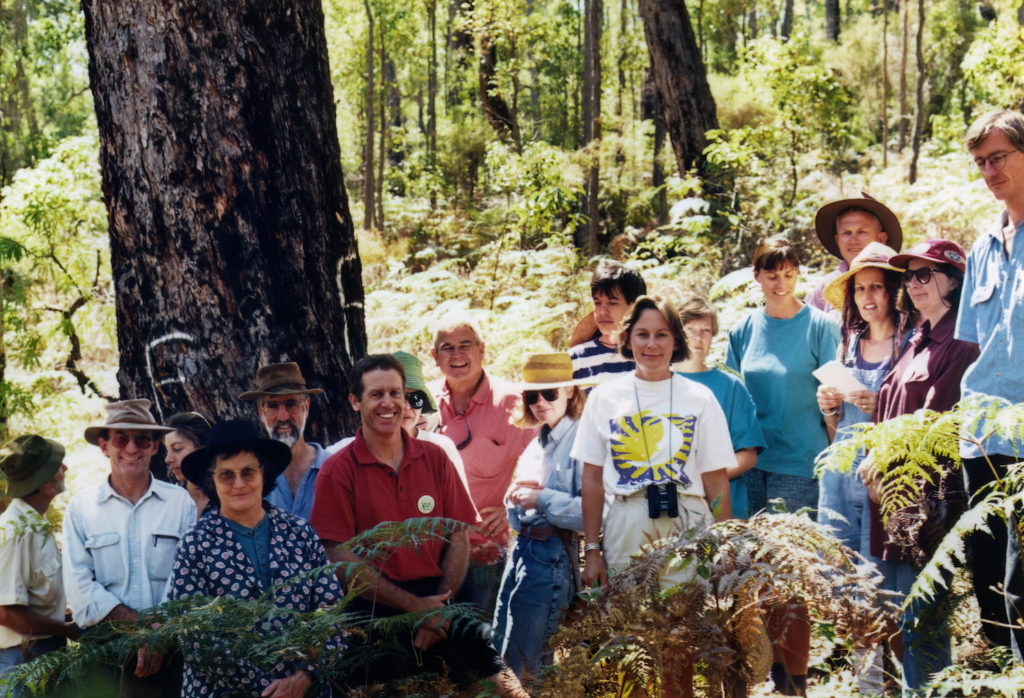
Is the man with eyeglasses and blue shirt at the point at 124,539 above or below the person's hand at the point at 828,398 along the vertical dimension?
below

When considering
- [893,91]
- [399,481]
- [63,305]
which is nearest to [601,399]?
[399,481]

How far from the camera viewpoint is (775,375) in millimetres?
5441

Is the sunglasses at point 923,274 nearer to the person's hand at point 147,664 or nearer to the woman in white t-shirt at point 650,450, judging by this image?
the woman in white t-shirt at point 650,450

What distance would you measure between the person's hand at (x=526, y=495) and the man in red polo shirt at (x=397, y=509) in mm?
315

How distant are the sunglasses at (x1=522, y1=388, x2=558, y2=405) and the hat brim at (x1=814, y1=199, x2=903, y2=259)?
210 centimetres

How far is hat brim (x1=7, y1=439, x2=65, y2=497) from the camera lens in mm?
4867

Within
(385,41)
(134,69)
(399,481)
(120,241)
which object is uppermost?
(385,41)

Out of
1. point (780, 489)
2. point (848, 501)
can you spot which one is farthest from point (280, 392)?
point (848, 501)

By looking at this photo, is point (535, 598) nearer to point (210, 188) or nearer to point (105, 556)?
point (105, 556)

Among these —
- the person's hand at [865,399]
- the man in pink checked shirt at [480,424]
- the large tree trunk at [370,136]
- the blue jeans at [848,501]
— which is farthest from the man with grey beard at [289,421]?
the large tree trunk at [370,136]

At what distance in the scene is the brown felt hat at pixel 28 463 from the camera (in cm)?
487

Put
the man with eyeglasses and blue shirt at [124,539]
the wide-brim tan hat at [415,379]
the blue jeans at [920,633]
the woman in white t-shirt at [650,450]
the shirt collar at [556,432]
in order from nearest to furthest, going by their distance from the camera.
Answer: the blue jeans at [920,633] < the woman in white t-shirt at [650,450] < the man with eyeglasses and blue shirt at [124,539] < the shirt collar at [556,432] < the wide-brim tan hat at [415,379]

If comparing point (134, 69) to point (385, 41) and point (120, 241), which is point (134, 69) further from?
point (385, 41)

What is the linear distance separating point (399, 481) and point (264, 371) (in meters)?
1.27
